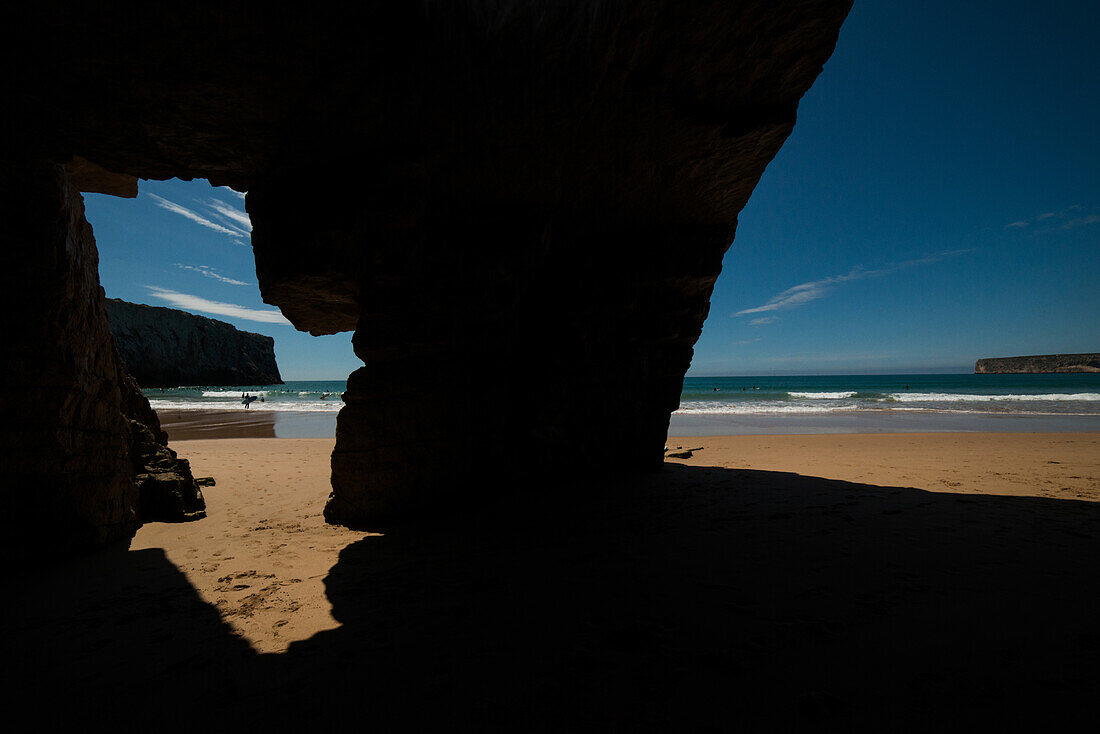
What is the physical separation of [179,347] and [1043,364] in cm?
13836

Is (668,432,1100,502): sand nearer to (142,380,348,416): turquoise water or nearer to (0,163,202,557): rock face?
(0,163,202,557): rock face

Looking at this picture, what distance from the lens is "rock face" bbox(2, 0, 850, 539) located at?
10.7ft

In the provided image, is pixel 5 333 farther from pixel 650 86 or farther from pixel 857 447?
pixel 857 447

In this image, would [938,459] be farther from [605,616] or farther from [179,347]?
[179,347]

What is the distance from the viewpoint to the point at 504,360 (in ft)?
19.7

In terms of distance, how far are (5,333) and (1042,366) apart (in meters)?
112

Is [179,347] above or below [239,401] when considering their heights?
above

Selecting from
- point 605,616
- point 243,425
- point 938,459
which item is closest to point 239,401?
point 243,425

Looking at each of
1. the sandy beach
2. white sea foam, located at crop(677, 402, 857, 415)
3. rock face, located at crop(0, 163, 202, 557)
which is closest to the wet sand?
rock face, located at crop(0, 163, 202, 557)

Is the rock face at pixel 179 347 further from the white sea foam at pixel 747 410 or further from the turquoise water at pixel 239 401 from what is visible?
the white sea foam at pixel 747 410

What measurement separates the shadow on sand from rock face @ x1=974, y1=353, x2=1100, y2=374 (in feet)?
322

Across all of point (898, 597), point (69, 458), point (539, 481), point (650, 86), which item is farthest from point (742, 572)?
point (69, 458)

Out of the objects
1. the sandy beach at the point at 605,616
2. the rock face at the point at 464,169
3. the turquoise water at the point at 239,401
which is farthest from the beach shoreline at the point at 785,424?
the sandy beach at the point at 605,616

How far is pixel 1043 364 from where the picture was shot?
70.6 metres
